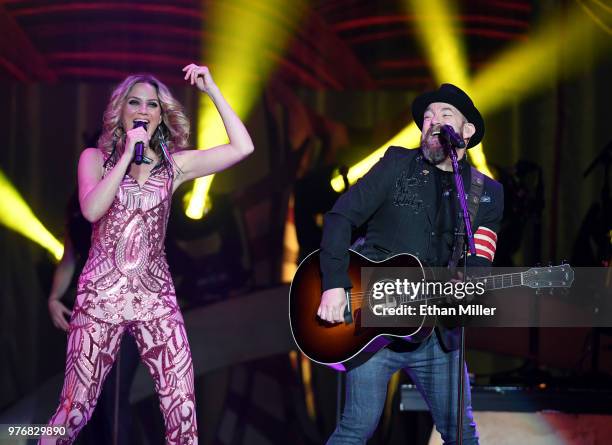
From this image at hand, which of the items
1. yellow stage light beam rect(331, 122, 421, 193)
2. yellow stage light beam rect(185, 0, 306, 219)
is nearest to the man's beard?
yellow stage light beam rect(331, 122, 421, 193)

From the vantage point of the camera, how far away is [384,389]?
370 cm

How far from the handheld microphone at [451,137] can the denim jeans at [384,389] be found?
0.84 m

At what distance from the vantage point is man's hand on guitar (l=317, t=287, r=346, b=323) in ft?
11.8

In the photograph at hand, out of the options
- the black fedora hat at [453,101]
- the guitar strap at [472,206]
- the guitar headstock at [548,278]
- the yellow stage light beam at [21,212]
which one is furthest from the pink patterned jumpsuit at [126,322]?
the yellow stage light beam at [21,212]

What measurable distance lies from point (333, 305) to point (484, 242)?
780mm

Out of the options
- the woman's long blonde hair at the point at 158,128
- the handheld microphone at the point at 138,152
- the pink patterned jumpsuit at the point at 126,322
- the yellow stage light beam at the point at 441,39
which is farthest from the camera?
the yellow stage light beam at the point at 441,39

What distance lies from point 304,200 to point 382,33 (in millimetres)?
1315

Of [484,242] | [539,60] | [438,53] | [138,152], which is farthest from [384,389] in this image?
[539,60]

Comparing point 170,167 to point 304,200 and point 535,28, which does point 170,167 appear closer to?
point 304,200

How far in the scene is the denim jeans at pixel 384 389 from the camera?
363 centimetres

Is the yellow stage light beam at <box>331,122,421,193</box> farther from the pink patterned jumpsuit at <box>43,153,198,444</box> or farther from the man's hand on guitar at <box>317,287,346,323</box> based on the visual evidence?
the man's hand on guitar at <box>317,287,346,323</box>

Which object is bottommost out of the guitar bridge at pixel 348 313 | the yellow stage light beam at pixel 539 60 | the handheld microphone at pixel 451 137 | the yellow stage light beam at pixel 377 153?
the guitar bridge at pixel 348 313

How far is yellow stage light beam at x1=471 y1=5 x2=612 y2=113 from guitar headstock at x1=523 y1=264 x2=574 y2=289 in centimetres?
266

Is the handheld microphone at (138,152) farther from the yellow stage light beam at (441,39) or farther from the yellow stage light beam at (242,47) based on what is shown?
the yellow stage light beam at (441,39)
